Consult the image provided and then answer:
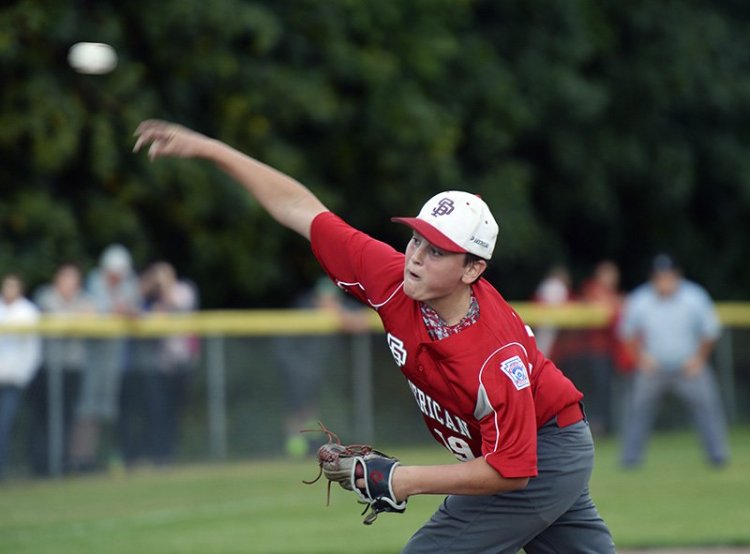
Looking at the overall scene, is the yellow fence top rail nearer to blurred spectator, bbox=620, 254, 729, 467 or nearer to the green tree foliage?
the green tree foliage

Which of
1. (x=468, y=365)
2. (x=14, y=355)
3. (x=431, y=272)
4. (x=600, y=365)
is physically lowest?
(x=600, y=365)

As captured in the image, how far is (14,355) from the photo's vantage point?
1355 cm

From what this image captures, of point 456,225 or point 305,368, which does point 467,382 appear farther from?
point 305,368

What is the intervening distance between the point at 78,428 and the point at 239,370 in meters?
2.34

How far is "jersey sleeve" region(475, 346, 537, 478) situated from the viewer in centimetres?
534

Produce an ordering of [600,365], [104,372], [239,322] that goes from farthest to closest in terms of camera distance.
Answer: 1. [600,365]
2. [239,322]
3. [104,372]

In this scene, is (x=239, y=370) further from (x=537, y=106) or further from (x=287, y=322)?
(x=537, y=106)

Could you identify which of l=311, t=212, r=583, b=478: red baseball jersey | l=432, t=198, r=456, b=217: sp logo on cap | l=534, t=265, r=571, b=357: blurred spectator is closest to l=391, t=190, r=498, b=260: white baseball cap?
l=432, t=198, r=456, b=217: sp logo on cap

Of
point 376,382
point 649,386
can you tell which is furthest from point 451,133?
point 649,386

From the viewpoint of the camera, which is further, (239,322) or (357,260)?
(239,322)

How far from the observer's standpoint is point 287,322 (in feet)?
52.7

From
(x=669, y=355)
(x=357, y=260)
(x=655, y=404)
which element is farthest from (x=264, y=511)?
(x=357, y=260)

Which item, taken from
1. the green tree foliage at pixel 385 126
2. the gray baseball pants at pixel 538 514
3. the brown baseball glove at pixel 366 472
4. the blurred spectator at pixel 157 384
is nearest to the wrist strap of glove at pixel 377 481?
the brown baseball glove at pixel 366 472

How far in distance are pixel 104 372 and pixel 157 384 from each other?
0.66 meters
